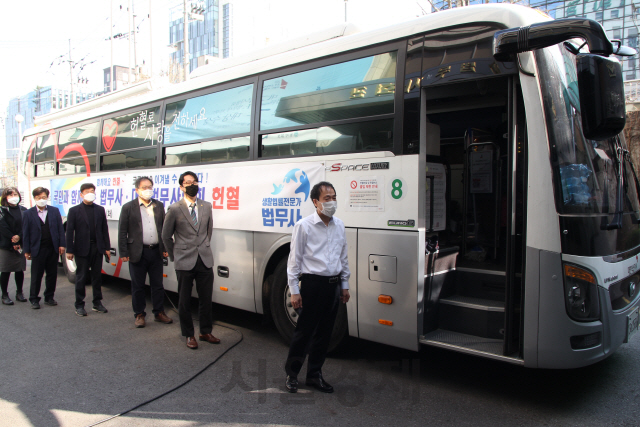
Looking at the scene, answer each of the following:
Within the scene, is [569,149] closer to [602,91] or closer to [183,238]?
[602,91]

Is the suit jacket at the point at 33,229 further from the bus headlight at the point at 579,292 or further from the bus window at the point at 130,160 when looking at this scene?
the bus headlight at the point at 579,292

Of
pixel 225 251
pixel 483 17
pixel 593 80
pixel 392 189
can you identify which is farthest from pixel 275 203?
pixel 593 80

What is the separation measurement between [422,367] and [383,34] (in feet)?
10.8

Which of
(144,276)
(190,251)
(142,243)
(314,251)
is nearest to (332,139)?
(314,251)

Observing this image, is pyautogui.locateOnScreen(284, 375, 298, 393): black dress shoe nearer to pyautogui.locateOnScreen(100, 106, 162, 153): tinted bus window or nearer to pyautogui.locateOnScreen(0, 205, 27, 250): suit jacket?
pyautogui.locateOnScreen(100, 106, 162, 153): tinted bus window

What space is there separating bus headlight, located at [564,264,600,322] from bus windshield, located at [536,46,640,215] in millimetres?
454

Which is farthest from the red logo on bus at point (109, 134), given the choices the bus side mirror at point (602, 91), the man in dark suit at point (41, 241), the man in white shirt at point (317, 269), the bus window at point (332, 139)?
the bus side mirror at point (602, 91)

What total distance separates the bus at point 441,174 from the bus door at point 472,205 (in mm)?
18

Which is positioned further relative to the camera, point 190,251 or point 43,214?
point 43,214

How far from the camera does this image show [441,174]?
16.3 ft

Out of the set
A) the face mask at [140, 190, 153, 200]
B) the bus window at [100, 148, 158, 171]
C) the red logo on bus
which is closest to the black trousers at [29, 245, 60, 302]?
the bus window at [100, 148, 158, 171]

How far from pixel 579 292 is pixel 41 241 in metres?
7.50

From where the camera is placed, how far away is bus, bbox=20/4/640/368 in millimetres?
3531

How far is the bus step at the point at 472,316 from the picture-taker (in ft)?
13.3
